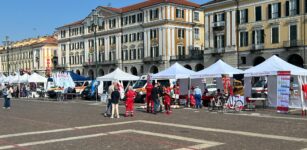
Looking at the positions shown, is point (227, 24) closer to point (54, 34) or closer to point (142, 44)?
point (142, 44)

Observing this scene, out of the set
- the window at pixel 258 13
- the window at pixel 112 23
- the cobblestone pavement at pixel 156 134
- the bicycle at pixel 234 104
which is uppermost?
the window at pixel 112 23

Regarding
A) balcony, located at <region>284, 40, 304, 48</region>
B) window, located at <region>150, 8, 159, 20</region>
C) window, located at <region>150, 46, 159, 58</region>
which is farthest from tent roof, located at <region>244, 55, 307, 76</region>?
window, located at <region>150, 8, 159, 20</region>

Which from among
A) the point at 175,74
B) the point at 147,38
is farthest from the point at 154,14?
the point at 175,74

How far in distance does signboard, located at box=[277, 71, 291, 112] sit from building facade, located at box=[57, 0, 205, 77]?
150 feet

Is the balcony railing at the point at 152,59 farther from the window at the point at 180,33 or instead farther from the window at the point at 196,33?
the window at the point at 196,33

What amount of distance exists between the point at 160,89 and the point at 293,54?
114 ft

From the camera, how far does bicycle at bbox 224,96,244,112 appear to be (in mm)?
23016

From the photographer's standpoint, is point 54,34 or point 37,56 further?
point 54,34

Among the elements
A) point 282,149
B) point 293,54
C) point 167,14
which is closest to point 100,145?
point 282,149

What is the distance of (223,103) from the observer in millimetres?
23219

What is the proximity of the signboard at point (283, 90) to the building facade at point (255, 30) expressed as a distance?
3143 centimetres

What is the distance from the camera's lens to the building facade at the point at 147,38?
73.7 meters

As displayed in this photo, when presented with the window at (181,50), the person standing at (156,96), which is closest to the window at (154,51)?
the window at (181,50)

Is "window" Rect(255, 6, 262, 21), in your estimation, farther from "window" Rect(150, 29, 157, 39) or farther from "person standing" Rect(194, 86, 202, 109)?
"person standing" Rect(194, 86, 202, 109)
